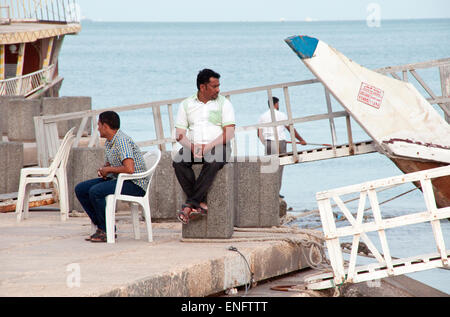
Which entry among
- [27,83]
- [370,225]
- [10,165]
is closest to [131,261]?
[370,225]

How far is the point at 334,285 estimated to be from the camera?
269 inches

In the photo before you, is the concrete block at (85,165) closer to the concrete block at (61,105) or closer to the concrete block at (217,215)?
the concrete block at (217,215)

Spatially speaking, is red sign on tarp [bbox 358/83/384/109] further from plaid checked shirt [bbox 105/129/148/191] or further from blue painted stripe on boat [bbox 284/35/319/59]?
plaid checked shirt [bbox 105/129/148/191]

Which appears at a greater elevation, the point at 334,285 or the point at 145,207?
the point at 145,207

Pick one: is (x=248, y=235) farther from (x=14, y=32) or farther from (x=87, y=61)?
(x=87, y=61)

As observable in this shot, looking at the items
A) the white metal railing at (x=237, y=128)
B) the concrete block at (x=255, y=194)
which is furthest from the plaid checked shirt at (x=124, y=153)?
the white metal railing at (x=237, y=128)

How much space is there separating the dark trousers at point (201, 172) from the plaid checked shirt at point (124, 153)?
1.10 ft

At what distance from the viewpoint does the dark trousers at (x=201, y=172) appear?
754 cm

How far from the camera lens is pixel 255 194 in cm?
848

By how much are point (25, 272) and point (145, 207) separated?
6.04ft

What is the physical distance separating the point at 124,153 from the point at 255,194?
148 cm
